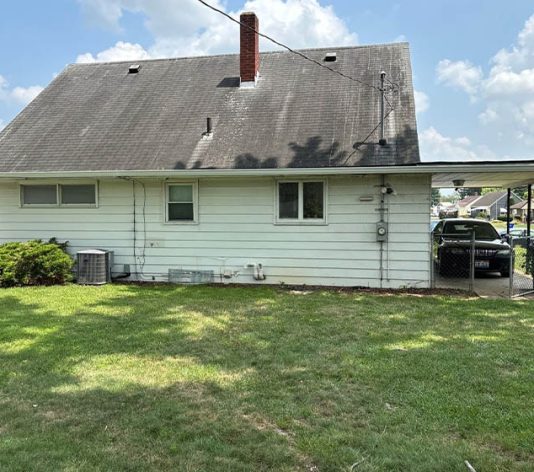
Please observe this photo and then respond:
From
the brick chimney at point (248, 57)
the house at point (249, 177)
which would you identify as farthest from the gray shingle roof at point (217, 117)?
the brick chimney at point (248, 57)

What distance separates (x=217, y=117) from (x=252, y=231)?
3.36 meters

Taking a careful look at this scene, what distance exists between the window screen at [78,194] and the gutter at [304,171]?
2.02ft

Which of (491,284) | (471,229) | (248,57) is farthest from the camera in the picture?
(248,57)

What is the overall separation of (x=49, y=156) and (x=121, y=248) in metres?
2.98

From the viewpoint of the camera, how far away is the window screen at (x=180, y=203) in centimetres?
1024

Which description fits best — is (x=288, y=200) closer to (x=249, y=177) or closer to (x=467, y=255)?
(x=249, y=177)

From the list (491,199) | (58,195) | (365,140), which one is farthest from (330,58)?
(491,199)

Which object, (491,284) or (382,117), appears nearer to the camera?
(382,117)

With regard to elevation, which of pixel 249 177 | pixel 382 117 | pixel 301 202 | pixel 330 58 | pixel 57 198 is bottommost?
pixel 301 202

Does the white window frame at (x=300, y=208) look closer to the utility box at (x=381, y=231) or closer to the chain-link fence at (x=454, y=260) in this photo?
the utility box at (x=381, y=231)

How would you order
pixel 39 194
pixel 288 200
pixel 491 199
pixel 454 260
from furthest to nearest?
1. pixel 491 199
2. pixel 39 194
3. pixel 454 260
4. pixel 288 200

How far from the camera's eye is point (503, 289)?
9.45 meters

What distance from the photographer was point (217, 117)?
37.4ft

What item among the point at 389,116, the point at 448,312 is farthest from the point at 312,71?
the point at 448,312
